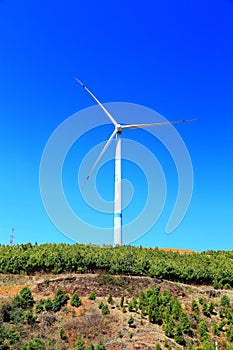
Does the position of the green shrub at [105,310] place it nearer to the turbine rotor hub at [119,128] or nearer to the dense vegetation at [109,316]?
the dense vegetation at [109,316]

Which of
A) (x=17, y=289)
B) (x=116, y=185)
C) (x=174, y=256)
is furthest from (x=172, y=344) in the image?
(x=116, y=185)

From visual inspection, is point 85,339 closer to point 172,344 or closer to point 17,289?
point 172,344

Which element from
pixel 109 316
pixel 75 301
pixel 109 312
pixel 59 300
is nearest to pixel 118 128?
pixel 75 301

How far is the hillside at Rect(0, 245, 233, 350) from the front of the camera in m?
27.3

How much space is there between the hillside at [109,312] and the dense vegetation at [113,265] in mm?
347

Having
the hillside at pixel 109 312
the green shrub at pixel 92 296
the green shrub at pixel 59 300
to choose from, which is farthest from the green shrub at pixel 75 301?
the green shrub at pixel 92 296

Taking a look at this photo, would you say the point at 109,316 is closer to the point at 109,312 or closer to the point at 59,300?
the point at 109,312

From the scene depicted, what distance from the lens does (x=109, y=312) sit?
30750 millimetres

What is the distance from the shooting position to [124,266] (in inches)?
1506

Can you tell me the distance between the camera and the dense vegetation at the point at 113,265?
38.3 metres

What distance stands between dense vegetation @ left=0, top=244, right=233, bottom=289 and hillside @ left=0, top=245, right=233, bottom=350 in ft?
1.14

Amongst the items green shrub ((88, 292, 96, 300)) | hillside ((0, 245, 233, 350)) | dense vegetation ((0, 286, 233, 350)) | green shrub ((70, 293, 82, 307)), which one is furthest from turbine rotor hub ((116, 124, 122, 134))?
green shrub ((70, 293, 82, 307))

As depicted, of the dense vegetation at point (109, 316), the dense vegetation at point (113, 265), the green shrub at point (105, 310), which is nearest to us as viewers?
the dense vegetation at point (109, 316)

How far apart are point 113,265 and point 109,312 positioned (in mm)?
7565
